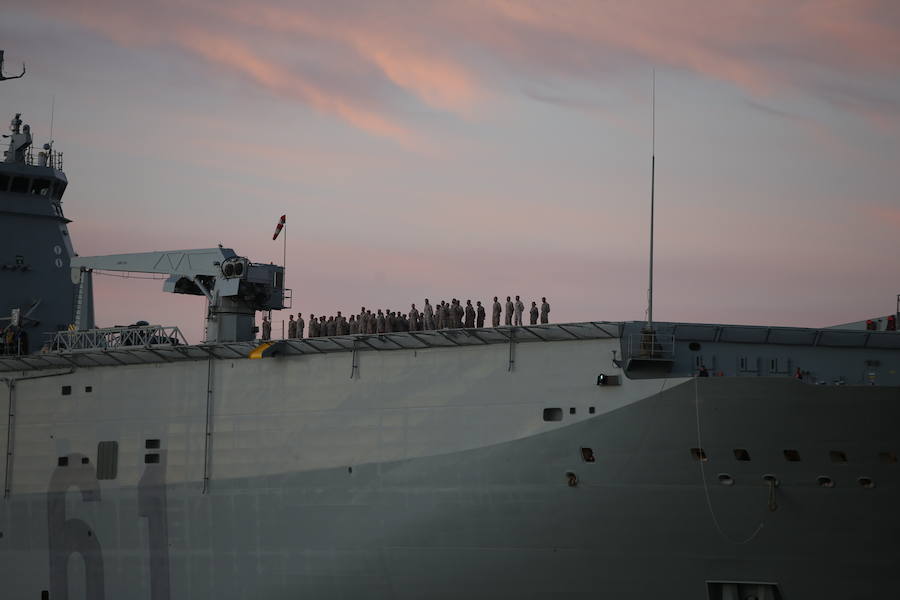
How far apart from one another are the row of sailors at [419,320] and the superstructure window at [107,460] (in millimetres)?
5441

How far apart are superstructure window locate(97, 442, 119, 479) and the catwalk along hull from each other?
12cm

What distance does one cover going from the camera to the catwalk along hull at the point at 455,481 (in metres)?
25.0

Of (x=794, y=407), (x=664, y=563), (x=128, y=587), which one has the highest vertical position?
(x=794, y=407)

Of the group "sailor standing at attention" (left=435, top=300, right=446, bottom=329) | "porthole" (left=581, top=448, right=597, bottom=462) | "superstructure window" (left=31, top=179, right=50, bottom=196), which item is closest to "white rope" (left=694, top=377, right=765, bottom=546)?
"porthole" (left=581, top=448, right=597, bottom=462)

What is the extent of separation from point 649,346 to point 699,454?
268 cm

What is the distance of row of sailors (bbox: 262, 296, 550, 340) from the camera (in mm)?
30766

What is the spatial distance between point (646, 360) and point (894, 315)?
290 inches

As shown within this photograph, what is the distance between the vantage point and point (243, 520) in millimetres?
31344

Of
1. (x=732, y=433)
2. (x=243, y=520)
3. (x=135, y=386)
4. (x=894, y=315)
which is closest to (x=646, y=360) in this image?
(x=732, y=433)

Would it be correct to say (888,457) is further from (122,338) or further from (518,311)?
(122,338)

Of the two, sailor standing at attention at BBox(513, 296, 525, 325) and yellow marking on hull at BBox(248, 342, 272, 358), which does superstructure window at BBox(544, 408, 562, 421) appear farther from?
yellow marking on hull at BBox(248, 342, 272, 358)

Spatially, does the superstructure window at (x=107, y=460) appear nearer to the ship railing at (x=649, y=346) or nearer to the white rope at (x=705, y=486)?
the ship railing at (x=649, y=346)

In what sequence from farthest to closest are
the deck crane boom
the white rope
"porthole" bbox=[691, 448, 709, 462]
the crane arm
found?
1. the crane arm
2. the deck crane boom
3. "porthole" bbox=[691, 448, 709, 462]
4. the white rope

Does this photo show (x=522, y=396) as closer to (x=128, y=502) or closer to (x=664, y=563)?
(x=664, y=563)
